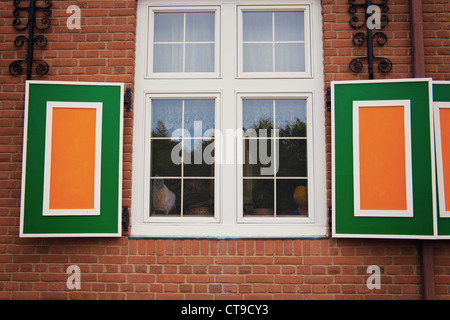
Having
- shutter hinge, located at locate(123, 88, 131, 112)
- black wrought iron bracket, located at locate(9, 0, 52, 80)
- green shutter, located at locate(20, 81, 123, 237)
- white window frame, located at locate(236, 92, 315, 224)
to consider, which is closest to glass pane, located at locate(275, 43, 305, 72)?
white window frame, located at locate(236, 92, 315, 224)

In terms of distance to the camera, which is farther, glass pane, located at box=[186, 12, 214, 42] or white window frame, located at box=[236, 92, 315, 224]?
glass pane, located at box=[186, 12, 214, 42]

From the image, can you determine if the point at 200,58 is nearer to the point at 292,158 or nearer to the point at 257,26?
the point at 257,26

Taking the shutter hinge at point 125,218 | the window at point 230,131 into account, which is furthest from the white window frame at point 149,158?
the shutter hinge at point 125,218

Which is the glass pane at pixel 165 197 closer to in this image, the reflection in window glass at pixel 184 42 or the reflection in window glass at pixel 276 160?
the reflection in window glass at pixel 276 160

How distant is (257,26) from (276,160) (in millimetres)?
1284

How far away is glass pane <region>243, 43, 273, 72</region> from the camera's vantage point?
3076 millimetres

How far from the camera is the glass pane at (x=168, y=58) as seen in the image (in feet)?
10.2

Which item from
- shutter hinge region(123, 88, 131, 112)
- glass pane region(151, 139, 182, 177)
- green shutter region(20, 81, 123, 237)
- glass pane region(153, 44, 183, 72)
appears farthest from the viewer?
glass pane region(153, 44, 183, 72)

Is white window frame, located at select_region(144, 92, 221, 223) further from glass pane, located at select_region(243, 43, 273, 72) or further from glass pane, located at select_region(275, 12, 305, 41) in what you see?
glass pane, located at select_region(275, 12, 305, 41)

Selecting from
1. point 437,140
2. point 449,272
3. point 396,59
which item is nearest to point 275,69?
point 396,59

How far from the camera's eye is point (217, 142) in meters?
2.97

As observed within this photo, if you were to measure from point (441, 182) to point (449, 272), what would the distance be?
0.76 metres

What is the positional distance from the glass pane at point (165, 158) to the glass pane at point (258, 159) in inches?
23.8

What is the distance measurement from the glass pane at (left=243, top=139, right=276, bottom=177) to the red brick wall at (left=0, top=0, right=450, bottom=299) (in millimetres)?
505
